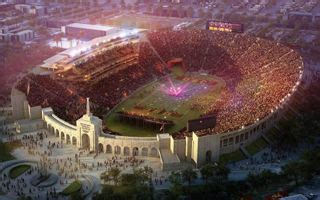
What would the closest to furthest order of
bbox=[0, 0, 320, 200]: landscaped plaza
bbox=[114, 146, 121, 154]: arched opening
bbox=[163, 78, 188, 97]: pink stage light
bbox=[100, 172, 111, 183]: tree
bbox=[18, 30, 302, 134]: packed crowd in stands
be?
1. bbox=[100, 172, 111, 183]: tree
2. bbox=[0, 0, 320, 200]: landscaped plaza
3. bbox=[114, 146, 121, 154]: arched opening
4. bbox=[18, 30, 302, 134]: packed crowd in stands
5. bbox=[163, 78, 188, 97]: pink stage light

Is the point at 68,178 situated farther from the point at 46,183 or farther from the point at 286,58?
the point at 286,58

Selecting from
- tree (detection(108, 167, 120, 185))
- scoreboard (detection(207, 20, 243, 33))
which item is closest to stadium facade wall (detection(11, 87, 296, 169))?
tree (detection(108, 167, 120, 185))

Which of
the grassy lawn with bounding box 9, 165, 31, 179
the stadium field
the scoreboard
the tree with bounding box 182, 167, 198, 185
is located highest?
the scoreboard

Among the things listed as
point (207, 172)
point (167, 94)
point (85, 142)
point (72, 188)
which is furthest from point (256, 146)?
point (167, 94)

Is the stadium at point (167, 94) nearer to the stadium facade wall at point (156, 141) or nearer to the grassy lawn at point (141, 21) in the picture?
the stadium facade wall at point (156, 141)

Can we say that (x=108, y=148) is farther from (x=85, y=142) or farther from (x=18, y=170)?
(x=18, y=170)

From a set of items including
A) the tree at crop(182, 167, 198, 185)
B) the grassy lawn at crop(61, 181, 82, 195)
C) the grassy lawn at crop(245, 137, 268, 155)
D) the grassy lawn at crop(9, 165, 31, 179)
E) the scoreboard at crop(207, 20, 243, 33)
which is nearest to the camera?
the grassy lawn at crop(61, 181, 82, 195)

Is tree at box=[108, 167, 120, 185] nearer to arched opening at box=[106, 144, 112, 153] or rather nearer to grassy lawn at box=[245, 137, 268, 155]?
arched opening at box=[106, 144, 112, 153]
